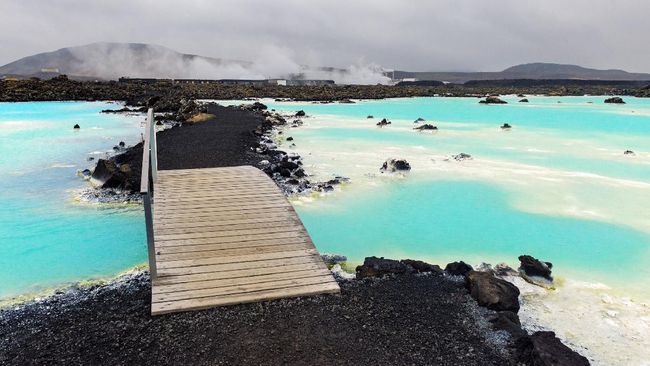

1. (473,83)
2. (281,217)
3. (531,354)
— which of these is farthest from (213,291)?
(473,83)

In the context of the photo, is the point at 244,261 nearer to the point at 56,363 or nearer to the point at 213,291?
the point at 213,291

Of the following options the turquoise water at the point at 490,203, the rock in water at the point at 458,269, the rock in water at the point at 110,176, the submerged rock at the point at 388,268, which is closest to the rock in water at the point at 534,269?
the turquoise water at the point at 490,203

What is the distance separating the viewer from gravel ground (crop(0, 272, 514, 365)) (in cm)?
440

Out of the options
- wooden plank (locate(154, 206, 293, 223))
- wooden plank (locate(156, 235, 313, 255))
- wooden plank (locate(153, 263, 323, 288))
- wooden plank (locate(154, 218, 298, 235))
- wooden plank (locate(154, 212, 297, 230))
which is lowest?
wooden plank (locate(153, 263, 323, 288))

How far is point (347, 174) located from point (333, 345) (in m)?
9.92

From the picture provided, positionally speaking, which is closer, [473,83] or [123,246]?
[123,246]

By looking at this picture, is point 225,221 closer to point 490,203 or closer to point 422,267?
point 422,267

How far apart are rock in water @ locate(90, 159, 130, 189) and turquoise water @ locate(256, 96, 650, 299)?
174 inches

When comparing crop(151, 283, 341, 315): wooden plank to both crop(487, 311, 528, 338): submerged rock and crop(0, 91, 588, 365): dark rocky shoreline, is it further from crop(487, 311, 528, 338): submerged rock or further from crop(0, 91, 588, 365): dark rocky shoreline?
crop(487, 311, 528, 338): submerged rock

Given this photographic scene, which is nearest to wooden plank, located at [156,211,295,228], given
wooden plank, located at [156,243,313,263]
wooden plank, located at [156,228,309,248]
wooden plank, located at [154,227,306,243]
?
wooden plank, located at [154,227,306,243]

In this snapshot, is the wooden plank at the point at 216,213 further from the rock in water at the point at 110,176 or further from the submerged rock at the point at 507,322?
the rock in water at the point at 110,176

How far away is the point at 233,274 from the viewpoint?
5719mm

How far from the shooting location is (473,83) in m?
112

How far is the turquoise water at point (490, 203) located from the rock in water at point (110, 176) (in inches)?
174
